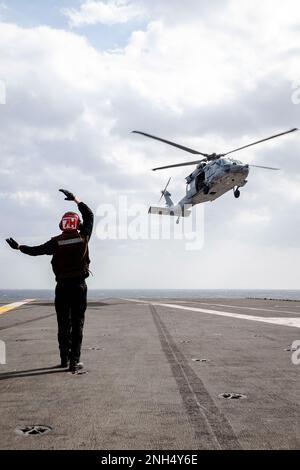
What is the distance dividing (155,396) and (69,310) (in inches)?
94.1

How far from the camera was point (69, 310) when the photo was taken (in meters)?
6.27

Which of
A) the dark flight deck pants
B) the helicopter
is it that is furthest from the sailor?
the helicopter

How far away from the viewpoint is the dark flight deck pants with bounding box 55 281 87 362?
615 centimetres

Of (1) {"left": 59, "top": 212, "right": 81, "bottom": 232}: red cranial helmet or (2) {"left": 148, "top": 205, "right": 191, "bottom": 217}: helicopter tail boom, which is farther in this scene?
(2) {"left": 148, "top": 205, "right": 191, "bottom": 217}: helicopter tail boom

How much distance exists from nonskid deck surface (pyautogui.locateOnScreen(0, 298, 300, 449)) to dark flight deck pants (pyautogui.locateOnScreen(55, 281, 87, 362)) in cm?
41

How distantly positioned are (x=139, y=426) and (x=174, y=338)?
18.1 ft

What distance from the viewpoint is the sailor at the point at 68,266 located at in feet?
20.2

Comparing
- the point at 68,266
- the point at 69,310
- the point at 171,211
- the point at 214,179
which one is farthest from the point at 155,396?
the point at 171,211

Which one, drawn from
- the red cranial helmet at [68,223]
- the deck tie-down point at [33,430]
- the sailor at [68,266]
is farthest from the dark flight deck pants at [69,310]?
the deck tie-down point at [33,430]

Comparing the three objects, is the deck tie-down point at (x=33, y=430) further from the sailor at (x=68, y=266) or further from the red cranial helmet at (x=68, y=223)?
the red cranial helmet at (x=68, y=223)

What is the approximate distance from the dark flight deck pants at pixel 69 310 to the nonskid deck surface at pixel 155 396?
41cm

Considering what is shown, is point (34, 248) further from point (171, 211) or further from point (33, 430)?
point (171, 211)

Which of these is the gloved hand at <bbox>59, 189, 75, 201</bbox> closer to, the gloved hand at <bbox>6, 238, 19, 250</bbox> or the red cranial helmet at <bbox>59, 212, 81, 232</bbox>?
the red cranial helmet at <bbox>59, 212, 81, 232</bbox>
